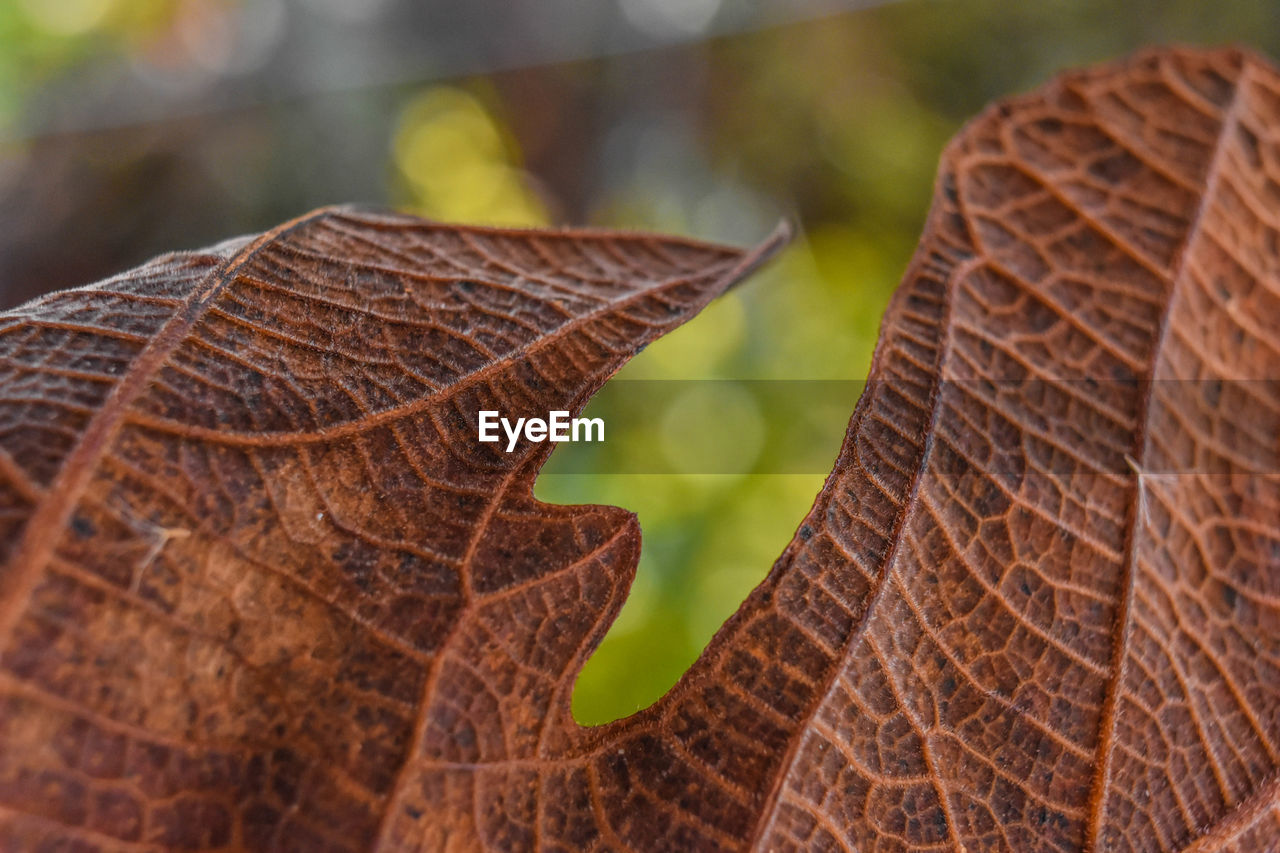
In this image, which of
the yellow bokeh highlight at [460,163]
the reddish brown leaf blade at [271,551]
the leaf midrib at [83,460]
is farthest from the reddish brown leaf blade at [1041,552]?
the yellow bokeh highlight at [460,163]

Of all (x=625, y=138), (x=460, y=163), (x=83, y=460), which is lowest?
(x=83, y=460)

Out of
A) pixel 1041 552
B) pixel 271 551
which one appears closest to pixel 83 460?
pixel 271 551

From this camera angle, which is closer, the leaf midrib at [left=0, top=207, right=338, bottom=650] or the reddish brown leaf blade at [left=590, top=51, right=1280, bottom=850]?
the leaf midrib at [left=0, top=207, right=338, bottom=650]

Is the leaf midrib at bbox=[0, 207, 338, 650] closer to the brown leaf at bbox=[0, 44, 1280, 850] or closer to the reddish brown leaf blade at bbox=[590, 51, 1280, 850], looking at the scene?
the brown leaf at bbox=[0, 44, 1280, 850]

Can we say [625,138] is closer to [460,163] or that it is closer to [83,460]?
[460,163]

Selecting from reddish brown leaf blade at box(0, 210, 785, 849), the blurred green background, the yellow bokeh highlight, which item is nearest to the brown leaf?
reddish brown leaf blade at box(0, 210, 785, 849)

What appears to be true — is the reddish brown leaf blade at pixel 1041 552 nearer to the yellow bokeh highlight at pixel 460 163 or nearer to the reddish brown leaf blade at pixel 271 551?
the reddish brown leaf blade at pixel 271 551
